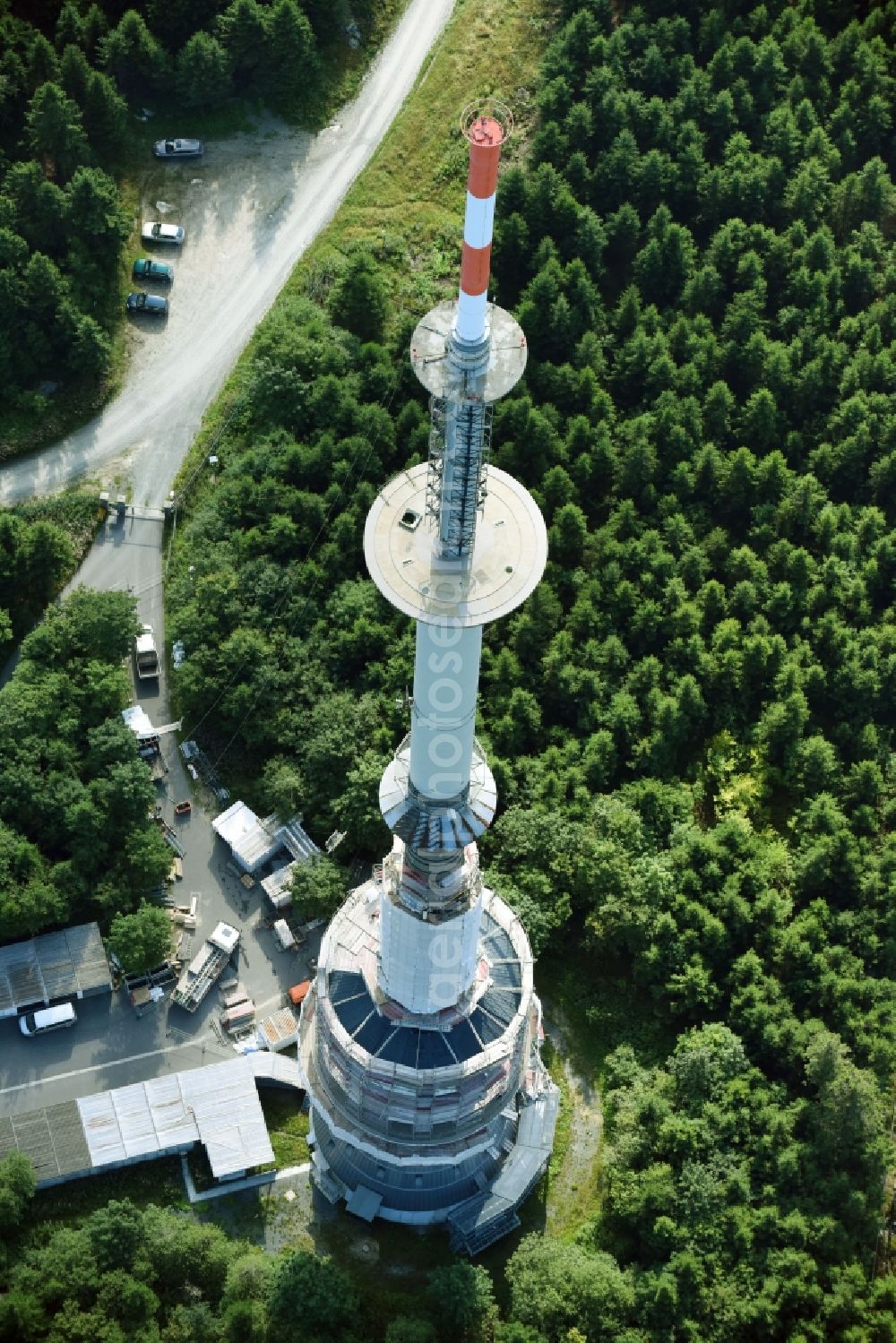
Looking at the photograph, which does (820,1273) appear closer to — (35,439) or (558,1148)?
(558,1148)

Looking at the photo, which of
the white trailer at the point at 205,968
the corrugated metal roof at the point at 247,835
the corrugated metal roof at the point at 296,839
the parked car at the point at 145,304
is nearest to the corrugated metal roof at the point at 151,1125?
the white trailer at the point at 205,968

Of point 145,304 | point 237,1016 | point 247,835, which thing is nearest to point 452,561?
point 247,835

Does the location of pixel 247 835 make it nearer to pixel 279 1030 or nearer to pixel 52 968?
pixel 279 1030

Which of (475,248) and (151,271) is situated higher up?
(475,248)

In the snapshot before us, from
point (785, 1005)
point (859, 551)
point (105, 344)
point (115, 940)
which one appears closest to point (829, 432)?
point (859, 551)

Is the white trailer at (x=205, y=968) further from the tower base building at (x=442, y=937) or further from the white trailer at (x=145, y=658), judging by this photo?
the white trailer at (x=145, y=658)

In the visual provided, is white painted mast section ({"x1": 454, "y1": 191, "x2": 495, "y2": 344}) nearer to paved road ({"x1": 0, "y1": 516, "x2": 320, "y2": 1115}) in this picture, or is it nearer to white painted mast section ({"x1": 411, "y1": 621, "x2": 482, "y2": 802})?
white painted mast section ({"x1": 411, "y1": 621, "x2": 482, "y2": 802})

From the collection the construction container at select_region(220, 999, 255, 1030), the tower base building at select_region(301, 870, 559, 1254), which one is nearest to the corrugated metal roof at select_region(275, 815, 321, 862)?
the tower base building at select_region(301, 870, 559, 1254)
